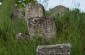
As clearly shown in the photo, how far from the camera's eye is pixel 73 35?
7652 mm

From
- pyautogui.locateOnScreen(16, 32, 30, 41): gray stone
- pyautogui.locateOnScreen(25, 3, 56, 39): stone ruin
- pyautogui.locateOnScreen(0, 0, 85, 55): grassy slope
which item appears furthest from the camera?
pyautogui.locateOnScreen(25, 3, 56, 39): stone ruin

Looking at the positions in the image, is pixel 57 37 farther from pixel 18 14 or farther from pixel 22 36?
pixel 18 14

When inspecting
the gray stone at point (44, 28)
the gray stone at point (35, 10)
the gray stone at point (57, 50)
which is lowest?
the gray stone at point (57, 50)

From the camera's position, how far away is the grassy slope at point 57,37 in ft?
23.7

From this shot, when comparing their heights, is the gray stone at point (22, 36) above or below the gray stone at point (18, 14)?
below

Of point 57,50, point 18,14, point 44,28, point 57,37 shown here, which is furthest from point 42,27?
point 18,14

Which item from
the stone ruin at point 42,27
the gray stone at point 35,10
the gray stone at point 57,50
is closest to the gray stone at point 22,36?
the stone ruin at point 42,27

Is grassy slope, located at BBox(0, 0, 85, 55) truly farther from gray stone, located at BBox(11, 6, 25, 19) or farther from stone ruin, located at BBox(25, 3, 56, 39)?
gray stone, located at BBox(11, 6, 25, 19)

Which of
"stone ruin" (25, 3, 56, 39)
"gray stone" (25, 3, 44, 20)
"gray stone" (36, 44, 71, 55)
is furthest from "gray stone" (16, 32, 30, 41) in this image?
"gray stone" (36, 44, 71, 55)

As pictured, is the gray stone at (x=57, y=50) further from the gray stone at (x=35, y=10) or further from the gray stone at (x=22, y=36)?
the gray stone at (x=35, y=10)

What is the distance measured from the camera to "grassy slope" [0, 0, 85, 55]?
722 cm

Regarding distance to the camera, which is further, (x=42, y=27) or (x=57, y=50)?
(x=42, y=27)

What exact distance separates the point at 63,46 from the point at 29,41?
153 cm

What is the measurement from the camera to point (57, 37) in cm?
799
